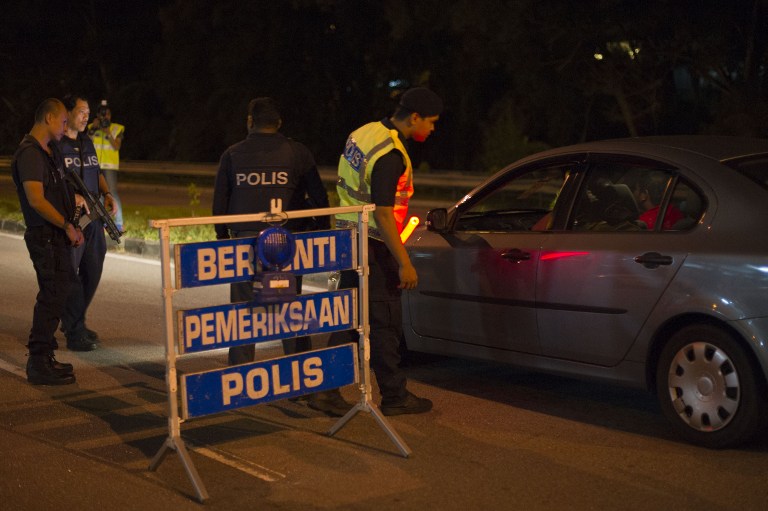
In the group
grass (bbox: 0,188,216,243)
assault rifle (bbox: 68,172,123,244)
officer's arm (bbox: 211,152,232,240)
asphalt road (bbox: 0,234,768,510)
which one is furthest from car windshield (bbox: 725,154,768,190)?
grass (bbox: 0,188,216,243)

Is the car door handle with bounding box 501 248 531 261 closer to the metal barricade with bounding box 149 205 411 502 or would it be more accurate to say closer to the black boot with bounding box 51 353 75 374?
the metal barricade with bounding box 149 205 411 502

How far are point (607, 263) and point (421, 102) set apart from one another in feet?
4.27

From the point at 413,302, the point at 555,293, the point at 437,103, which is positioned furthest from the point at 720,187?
the point at 413,302

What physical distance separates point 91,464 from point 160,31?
41559mm

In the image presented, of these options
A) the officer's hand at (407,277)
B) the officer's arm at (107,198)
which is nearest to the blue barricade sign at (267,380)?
the officer's hand at (407,277)

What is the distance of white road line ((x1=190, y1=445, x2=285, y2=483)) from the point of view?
5.43m

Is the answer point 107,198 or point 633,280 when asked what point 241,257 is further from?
point 107,198

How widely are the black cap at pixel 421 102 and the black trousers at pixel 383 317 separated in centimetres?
74

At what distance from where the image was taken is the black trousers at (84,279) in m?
8.42

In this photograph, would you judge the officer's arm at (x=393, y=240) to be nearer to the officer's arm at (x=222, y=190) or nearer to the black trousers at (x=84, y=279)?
the officer's arm at (x=222, y=190)

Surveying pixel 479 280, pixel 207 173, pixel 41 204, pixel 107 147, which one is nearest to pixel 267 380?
pixel 479 280

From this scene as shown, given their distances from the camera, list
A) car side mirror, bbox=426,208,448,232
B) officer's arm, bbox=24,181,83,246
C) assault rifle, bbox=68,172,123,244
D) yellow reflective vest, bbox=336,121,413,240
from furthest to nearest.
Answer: assault rifle, bbox=68,172,123,244 < officer's arm, bbox=24,181,83,246 < car side mirror, bbox=426,208,448,232 < yellow reflective vest, bbox=336,121,413,240

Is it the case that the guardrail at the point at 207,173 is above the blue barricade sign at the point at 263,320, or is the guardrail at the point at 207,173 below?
below

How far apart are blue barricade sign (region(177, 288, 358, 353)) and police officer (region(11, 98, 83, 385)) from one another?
2.23 m
